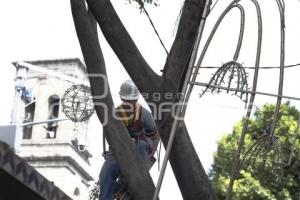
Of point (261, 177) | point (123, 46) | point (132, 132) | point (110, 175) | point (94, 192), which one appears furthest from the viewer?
point (261, 177)

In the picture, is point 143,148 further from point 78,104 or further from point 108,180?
point 78,104

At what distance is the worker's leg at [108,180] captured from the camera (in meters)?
5.89

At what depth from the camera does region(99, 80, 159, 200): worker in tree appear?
19.4 ft

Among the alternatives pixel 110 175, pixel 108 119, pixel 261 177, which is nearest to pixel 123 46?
pixel 108 119

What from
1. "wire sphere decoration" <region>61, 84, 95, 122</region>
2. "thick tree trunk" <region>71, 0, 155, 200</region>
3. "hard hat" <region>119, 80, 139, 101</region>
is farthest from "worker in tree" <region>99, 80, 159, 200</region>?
"wire sphere decoration" <region>61, 84, 95, 122</region>

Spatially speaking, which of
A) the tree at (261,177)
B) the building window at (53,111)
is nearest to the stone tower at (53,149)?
the building window at (53,111)

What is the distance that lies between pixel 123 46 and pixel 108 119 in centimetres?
54

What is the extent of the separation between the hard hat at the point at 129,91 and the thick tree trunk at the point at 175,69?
0.83 metres

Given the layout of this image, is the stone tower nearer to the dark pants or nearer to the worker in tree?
the worker in tree

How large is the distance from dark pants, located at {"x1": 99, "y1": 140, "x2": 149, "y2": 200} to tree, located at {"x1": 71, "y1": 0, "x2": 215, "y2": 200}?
62 cm

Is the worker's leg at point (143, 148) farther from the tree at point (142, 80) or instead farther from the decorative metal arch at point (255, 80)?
the decorative metal arch at point (255, 80)

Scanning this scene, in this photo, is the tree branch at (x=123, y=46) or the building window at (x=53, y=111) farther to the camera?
the building window at (x=53, y=111)

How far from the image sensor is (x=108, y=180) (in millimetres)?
5922

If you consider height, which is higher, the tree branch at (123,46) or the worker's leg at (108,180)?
the tree branch at (123,46)
